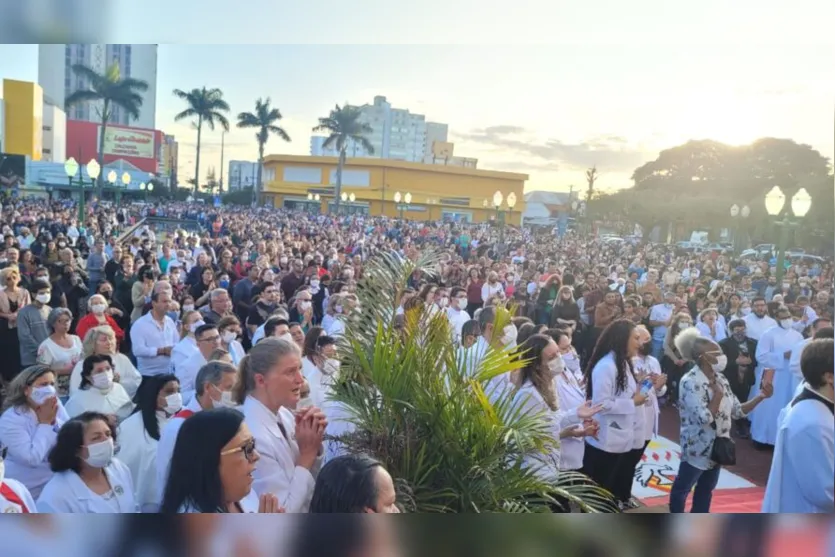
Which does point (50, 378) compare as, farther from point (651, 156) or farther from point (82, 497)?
point (651, 156)

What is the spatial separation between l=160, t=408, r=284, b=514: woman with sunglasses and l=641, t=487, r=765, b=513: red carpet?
134 inches

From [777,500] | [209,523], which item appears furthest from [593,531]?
[209,523]

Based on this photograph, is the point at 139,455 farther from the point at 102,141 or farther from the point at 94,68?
the point at 102,141

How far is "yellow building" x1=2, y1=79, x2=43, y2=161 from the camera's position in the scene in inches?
171

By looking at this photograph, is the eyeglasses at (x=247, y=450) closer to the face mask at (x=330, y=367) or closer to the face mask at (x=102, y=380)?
the face mask at (x=330, y=367)

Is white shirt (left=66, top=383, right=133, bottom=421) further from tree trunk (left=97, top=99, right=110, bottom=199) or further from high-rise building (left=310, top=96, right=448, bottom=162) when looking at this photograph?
tree trunk (left=97, top=99, right=110, bottom=199)

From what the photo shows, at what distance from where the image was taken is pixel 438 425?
3.43 metres

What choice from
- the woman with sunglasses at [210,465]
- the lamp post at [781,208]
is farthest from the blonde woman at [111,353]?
the lamp post at [781,208]

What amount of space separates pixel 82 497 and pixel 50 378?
3.22 ft

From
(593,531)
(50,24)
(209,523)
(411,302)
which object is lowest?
(593,531)

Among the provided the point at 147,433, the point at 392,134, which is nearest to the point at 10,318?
the point at 147,433

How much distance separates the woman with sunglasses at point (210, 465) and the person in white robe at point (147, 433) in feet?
2.70

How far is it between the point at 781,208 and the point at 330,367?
4416mm

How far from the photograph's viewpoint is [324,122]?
4484mm
